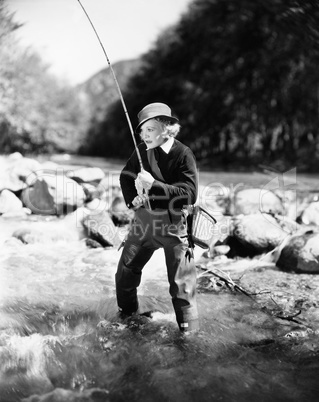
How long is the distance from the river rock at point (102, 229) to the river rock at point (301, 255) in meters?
2.45

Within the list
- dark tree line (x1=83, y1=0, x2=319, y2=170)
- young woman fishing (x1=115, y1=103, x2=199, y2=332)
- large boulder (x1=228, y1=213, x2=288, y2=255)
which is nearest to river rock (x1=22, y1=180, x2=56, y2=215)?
large boulder (x1=228, y1=213, x2=288, y2=255)

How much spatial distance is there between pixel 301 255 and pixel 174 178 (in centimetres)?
296

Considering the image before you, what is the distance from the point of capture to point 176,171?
3.06 metres

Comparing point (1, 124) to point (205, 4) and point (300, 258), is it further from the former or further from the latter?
point (300, 258)

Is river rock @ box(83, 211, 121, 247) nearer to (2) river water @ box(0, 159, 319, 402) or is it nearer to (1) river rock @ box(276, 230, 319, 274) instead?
(2) river water @ box(0, 159, 319, 402)

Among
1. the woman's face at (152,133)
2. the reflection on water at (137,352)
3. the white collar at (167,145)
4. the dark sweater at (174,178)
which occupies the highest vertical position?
the woman's face at (152,133)

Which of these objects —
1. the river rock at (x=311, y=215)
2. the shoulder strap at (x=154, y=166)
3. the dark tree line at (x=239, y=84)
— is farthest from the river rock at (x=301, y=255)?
the dark tree line at (x=239, y=84)

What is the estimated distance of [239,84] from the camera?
16766 mm

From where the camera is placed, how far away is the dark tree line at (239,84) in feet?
49.0

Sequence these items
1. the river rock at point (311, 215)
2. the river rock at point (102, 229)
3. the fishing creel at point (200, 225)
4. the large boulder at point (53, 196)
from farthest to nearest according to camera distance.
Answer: the large boulder at point (53, 196), the river rock at point (311, 215), the river rock at point (102, 229), the fishing creel at point (200, 225)

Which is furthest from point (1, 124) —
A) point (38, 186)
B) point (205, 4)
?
point (38, 186)

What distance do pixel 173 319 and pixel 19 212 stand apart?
17.7ft

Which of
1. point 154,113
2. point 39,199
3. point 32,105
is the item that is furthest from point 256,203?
point 32,105

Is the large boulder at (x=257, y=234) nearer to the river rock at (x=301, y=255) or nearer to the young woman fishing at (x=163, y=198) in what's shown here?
the river rock at (x=301, y=255)
